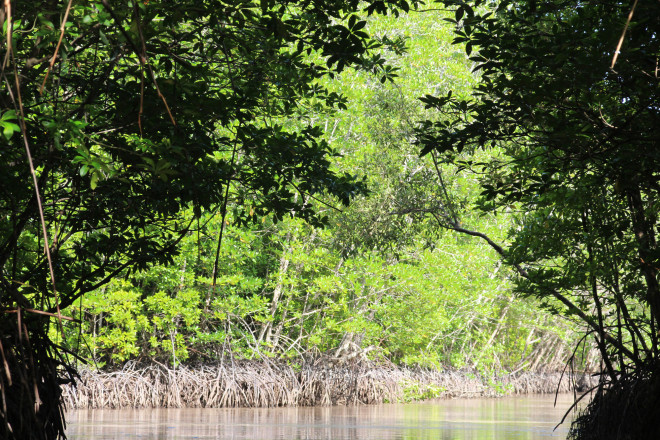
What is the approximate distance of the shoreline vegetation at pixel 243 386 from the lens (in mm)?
13391

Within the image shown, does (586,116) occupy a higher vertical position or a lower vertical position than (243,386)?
higher

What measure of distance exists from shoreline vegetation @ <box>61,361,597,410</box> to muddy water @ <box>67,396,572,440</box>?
500 millimetres

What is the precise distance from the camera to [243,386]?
1452cm

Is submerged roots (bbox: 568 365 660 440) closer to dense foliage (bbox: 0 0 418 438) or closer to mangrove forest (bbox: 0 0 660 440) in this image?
mangrove forest (bbox: 0 0 660 440)

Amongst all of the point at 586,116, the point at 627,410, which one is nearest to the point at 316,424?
the point at 627,410

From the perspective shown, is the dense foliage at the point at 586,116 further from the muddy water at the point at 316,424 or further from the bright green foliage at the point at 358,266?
the bright green foliage at the point at 358,266

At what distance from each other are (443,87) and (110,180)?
13228mm

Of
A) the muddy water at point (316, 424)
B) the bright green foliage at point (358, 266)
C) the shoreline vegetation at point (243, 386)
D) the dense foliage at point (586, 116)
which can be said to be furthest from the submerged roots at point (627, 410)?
the shoreline vegetation at point (243, 386)

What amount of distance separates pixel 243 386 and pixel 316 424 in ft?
12.0

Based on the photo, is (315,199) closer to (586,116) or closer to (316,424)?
(586,116)

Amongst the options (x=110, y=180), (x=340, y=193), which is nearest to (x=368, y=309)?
(x=340, y=193)

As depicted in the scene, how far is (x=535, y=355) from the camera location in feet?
88.5

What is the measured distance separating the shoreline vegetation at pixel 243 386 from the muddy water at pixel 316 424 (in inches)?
19.7

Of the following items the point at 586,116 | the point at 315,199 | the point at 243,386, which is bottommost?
the point at 243,386
